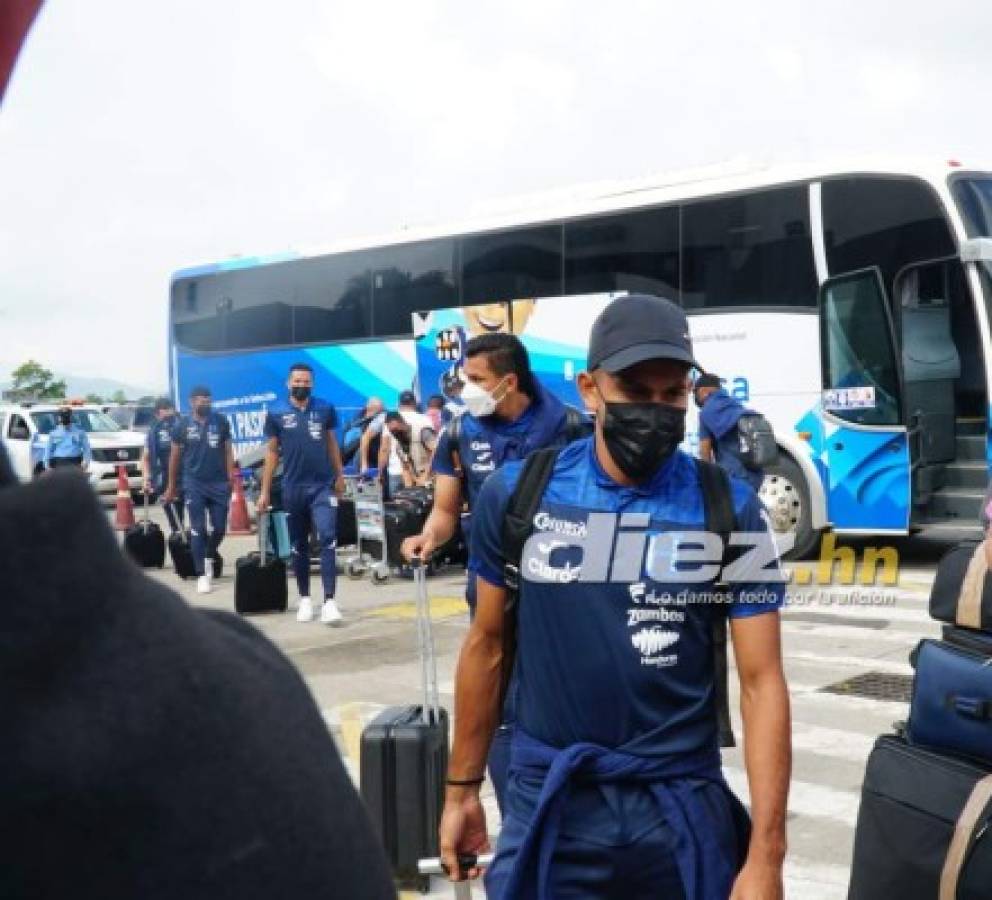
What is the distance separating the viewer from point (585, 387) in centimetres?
297

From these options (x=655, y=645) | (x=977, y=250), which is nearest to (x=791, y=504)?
(x=977, y=250)

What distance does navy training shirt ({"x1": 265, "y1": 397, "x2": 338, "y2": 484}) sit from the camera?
9.82 m

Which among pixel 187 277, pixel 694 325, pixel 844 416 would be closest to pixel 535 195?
pixel 694 325

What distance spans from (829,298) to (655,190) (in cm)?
271

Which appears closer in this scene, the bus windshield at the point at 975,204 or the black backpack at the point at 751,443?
the black backpack at the point at 751,443

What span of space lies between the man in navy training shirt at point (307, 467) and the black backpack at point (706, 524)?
7.10 metres

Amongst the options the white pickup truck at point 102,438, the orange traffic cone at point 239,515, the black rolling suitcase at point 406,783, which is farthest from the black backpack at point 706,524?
the white pickup truck at point 102,438

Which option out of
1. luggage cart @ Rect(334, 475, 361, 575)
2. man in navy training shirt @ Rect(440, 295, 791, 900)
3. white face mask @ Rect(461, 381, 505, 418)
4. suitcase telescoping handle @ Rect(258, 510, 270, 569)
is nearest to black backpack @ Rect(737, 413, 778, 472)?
suitcase telescoping handle @ Rect(258, 510, 270, 569)

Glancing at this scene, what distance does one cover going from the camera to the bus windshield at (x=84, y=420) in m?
23.8

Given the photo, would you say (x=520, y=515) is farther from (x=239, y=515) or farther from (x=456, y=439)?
(x=239, y=515)

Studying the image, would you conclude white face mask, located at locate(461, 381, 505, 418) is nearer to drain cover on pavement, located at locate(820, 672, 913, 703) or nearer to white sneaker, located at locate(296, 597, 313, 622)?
drain cover on pavement, located at locate(820, 672, 913, 703)

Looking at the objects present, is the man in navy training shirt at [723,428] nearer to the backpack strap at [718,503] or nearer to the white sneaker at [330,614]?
the white sneaker at [330,614]

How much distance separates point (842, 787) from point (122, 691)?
207 inches

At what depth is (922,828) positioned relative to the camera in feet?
9.45
